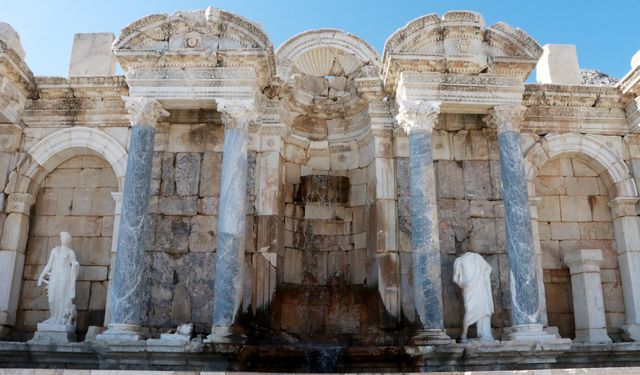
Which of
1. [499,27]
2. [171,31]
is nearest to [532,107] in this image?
[499,27]

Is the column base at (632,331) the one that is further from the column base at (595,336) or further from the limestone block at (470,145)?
the limestone block at (470,145)

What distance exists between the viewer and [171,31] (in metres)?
11.3

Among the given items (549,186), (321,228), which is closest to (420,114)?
(321,228)

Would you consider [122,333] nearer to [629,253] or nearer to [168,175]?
[168,175]

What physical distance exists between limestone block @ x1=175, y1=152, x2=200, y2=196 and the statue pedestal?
3.12 metres

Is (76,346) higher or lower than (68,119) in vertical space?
lower

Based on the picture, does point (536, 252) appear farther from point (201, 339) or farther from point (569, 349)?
point (201, 339)

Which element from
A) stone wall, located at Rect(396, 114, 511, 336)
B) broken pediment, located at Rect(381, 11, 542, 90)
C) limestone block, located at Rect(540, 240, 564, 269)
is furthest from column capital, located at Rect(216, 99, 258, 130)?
limestone block, located at Rect(540, 240, 564, 269)

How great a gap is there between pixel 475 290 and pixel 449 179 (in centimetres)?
245

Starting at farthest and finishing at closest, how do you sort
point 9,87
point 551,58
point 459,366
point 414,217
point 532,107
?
point 551,58 < point 532,107 < point 9,87 < point 414,217 < point 459,366

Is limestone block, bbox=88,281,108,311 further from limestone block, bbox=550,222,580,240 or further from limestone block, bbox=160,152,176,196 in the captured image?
limestone block, bbox=550,222,580,240

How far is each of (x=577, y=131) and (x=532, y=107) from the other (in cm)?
104

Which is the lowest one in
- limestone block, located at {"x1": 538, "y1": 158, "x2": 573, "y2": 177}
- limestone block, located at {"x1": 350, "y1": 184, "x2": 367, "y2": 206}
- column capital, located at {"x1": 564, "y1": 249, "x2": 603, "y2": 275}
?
column capital, located at {"x1": 564, "y1": 249, "x2": 603, "y2": 275}

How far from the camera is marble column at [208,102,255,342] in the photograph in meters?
10.1
